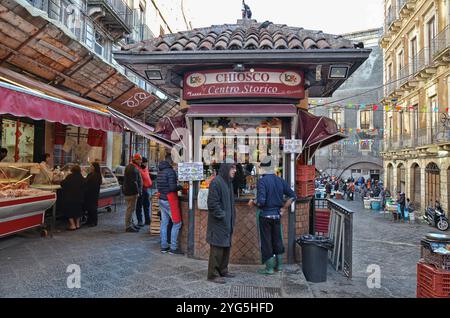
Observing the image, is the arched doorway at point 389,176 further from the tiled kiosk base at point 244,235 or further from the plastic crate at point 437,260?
the plastic crate at point 437,260

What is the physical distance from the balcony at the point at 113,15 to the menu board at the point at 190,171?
1238cm

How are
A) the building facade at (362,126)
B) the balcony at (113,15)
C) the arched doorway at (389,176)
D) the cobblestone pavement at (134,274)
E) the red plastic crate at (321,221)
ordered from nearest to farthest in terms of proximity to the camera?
the cobblestone pavement at (134,274) → the red plastic crate at (321,221) → the balcony at (113,15) → the arched doorway at (389,176) → the building facade at (362,126)

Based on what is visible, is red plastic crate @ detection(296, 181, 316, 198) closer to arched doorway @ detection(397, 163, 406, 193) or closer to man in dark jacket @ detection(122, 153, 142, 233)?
man in dark jacket @ detection(122, 153, 142, 233)

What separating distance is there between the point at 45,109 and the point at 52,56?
4645mm

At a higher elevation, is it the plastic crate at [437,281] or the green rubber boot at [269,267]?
the plastic crate at [437,281]

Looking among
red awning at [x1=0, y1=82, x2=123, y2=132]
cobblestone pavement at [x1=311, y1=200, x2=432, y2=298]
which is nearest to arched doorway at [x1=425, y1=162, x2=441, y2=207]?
cobblestone pavement at [x1=311, y1=200, x2=432, y2=298]

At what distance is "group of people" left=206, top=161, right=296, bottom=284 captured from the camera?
5227 millimetres

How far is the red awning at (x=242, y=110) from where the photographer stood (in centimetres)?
607

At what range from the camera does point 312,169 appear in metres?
6.79

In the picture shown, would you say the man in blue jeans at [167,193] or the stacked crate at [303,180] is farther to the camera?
the man in blue jeans at [167,193]

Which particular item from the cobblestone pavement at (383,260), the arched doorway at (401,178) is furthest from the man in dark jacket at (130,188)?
the arched doorway at (401,178)

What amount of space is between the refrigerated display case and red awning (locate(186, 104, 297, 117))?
368cm

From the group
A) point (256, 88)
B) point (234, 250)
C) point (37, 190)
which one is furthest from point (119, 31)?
point (234, 250)

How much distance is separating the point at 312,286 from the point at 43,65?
9.46 meters
